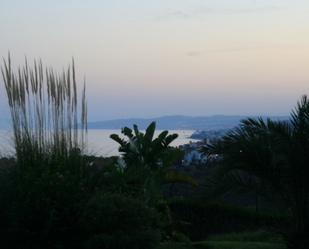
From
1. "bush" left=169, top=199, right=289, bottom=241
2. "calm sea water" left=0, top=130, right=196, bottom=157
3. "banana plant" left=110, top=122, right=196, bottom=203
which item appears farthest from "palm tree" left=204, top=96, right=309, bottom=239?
"bush" left=169, top=199, right=289, bottom=241

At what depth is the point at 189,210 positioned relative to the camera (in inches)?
617

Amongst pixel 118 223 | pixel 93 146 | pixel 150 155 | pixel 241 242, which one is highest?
pixel 93 146

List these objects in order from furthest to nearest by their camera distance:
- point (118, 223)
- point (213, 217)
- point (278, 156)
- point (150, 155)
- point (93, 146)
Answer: point (213, 217) → point (150, 155) → point (93, 146) → point (278, 156) → point (118, 223)

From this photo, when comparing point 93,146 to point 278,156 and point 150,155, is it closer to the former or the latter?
point 150,155

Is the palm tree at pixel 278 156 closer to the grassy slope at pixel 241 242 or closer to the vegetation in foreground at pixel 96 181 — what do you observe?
the vegetation in foreground at pixel 96 181

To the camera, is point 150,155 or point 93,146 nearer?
point 93,146

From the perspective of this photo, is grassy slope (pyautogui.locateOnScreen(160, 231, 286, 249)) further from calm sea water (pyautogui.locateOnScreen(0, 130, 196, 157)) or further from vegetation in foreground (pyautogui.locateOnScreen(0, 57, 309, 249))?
calm sea water (pyautogui.locateOnScreen(0, 130, 196, 157))

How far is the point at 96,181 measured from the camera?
10.9 meters

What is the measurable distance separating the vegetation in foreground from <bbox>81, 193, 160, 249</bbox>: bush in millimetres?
14

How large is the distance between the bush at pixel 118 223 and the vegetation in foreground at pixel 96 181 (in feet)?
0.05

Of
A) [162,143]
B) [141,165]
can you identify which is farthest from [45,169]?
[162,143]

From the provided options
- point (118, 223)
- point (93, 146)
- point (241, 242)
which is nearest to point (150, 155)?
point (93, 146)

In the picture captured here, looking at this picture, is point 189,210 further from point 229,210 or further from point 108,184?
point 108,184

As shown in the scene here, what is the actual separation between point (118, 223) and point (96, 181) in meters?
1.48
